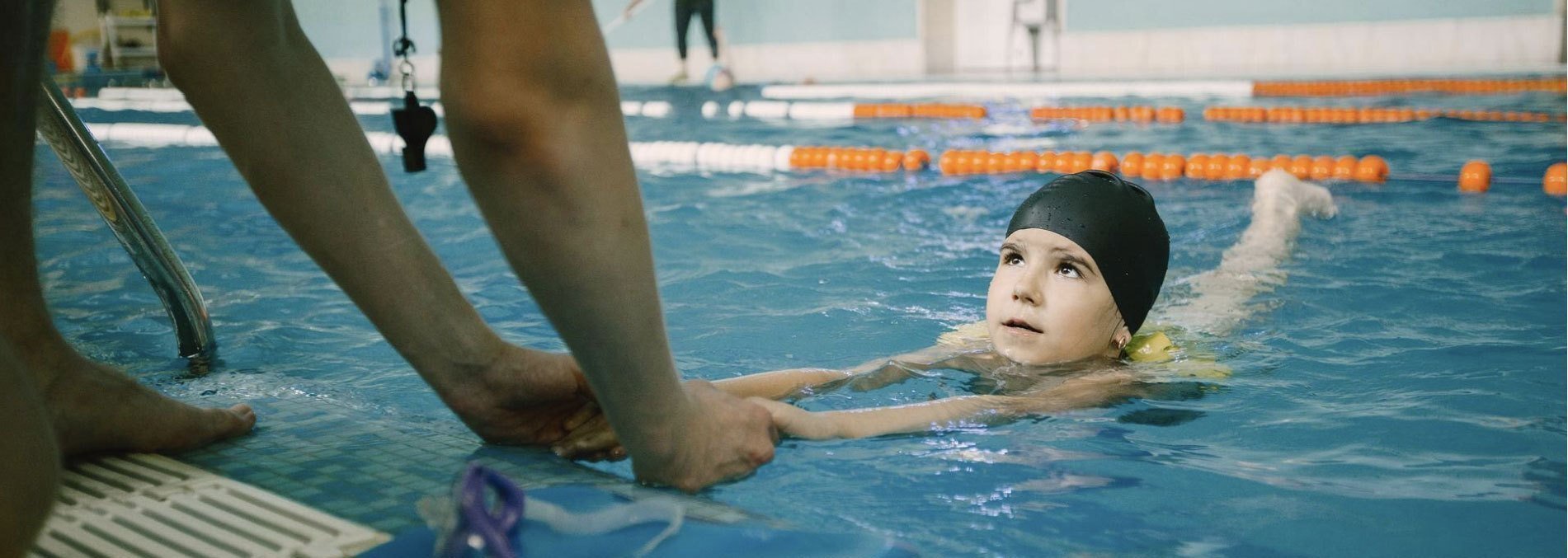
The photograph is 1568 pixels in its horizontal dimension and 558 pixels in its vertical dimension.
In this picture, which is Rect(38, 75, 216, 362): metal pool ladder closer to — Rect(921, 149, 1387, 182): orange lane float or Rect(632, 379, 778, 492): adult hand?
Rect(632, 379, 778, 492): adult hand

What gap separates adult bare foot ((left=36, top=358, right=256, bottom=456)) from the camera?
1.90 meters

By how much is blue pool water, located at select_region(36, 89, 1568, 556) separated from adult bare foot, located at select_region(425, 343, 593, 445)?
0.36 ft

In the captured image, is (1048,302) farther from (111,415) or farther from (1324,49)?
(1324,49)

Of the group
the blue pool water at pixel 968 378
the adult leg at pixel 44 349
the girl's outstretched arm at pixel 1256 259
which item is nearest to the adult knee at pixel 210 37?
the adult leg at pixel 44 349

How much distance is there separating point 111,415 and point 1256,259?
11.8 feet

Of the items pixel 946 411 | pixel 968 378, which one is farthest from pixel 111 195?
pixel 968 378

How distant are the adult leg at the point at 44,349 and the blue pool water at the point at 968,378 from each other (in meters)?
0.11

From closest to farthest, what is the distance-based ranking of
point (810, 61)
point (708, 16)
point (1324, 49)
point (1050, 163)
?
point (1050, 163)
point (1324, 49)
point (708, 16)
point (810, 61)

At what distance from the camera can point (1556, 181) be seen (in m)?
5.47

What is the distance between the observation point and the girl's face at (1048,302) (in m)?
2.65

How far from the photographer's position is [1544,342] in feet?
10.2

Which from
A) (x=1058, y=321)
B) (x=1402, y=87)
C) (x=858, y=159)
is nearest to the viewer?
(x=1058, y=321)

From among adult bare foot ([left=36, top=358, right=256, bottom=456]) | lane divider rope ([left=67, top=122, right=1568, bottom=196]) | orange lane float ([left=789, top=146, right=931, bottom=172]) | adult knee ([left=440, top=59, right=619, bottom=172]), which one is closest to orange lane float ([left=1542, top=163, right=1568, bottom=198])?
lane divider rope ([left=67, top=122, right=1568, bottom=196])

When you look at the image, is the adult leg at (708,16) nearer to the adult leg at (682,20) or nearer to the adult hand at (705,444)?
the adult leg at (682,20)
